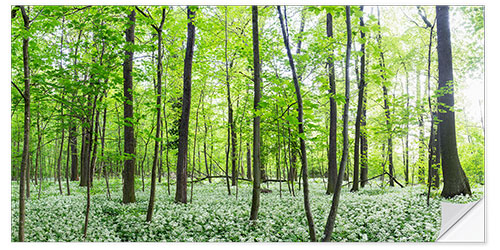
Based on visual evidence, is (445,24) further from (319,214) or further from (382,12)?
(319,214)

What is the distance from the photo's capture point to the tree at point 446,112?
4453mm

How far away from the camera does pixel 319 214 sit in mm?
4500

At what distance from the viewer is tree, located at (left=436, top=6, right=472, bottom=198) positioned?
445 cm

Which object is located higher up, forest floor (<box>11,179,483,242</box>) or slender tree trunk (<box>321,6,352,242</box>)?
slender tree trunk (<box>321,6,352,242</box>)

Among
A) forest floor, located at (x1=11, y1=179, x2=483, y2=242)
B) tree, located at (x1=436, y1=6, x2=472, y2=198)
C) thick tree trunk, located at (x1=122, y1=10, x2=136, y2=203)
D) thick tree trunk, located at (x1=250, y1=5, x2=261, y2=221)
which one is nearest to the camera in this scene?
forest floor, located at (x1=11, y1=179, x2=483, y2=242)

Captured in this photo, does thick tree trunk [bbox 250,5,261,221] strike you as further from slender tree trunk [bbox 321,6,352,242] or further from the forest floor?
slender tree trunk [bbox 321,6,352,242]

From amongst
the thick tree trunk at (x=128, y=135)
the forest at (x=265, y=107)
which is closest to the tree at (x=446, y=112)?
the forest at (x=265, y=107)

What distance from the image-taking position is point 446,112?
467 cm

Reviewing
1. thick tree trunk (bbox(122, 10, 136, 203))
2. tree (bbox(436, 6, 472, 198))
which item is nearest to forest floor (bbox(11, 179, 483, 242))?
tree (bbox(436, 6, 472, 198))

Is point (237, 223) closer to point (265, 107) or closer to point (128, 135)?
point (265, 107)

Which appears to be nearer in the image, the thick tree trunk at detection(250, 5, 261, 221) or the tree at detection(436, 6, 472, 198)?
the thick tree trunk at detection(250, 5, 261, 221)

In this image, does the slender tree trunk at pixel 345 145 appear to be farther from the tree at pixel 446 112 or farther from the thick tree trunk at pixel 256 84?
the tree at pixel 446 112

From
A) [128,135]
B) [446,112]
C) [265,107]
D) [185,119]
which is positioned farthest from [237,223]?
[446,112]
